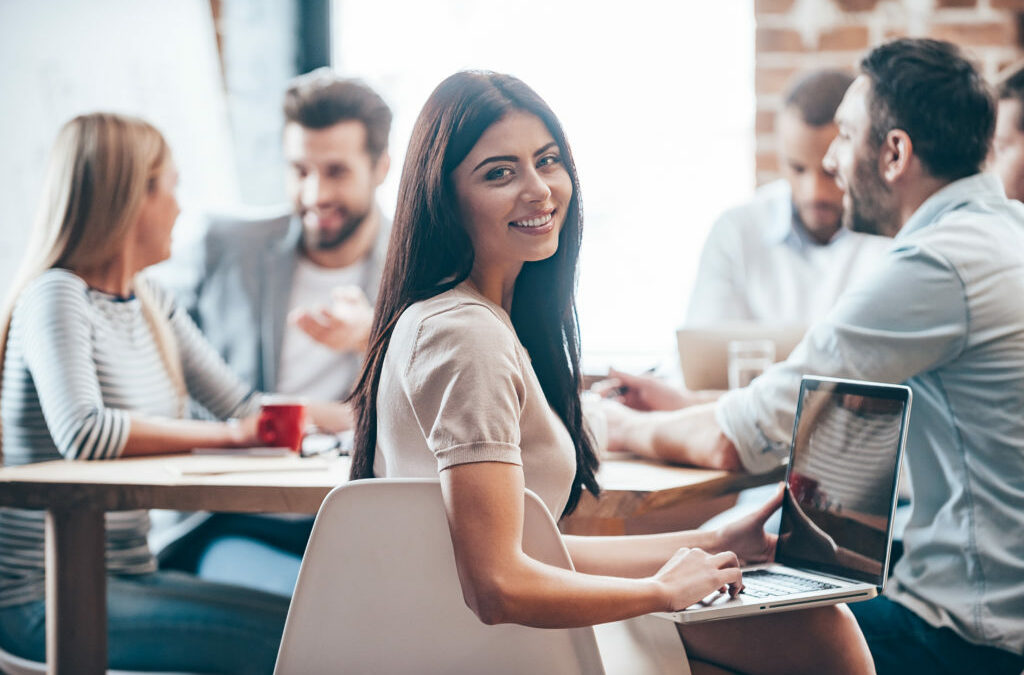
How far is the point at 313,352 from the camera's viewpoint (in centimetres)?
249

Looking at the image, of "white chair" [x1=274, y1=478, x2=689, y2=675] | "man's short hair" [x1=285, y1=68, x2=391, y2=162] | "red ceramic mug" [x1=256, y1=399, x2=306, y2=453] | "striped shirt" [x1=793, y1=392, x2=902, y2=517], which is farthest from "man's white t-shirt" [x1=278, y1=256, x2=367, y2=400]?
"white chair" [x1=274, y1=478, x2=689, y2=675]

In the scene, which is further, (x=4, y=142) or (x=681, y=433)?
(x=4, y=142)

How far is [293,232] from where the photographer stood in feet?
8.20

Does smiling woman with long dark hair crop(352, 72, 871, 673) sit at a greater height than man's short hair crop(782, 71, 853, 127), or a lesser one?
lesser

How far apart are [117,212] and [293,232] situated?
75 cm

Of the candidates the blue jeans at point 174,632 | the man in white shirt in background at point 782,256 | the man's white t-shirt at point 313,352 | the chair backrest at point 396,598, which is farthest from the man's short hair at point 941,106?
the man's white t-shirt at point 313,352

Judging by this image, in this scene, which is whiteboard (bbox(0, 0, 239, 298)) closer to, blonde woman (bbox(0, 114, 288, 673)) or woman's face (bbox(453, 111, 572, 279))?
blonde woman (bbox(0, 114, 288, 673))

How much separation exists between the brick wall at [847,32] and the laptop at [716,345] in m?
1.15

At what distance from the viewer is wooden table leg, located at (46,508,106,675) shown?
139cm

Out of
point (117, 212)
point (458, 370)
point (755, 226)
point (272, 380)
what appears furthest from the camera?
point (755, 226)

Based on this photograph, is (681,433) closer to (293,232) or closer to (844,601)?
(844,601)

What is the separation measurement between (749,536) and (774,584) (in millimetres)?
141

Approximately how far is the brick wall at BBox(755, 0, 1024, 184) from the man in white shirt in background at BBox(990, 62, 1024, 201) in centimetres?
76

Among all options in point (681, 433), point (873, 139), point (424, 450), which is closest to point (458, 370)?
point (424, 450)
